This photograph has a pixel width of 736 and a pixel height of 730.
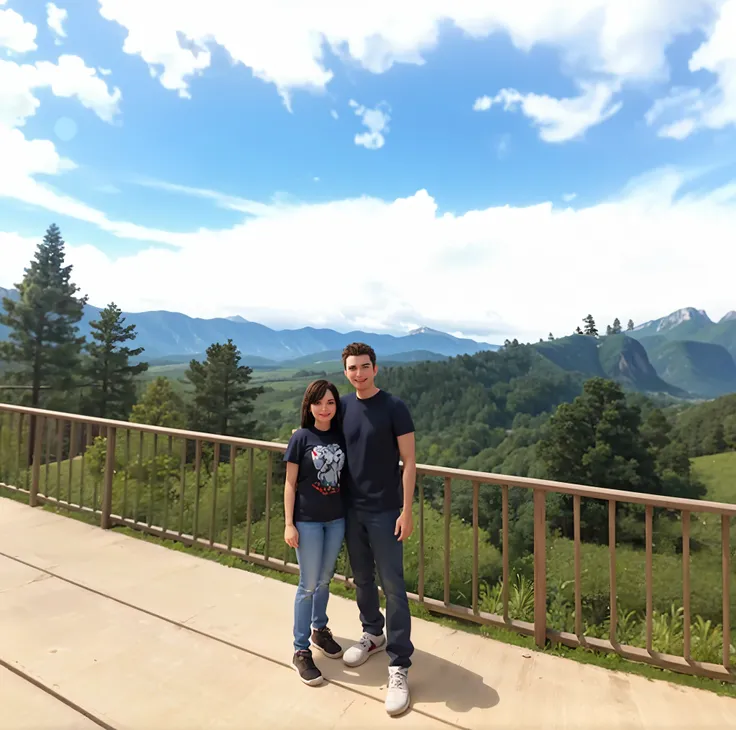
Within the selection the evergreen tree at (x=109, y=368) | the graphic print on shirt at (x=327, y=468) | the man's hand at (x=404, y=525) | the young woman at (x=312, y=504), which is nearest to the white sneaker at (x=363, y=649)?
the young woman at (x=312, y=504)

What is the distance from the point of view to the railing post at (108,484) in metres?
4.22

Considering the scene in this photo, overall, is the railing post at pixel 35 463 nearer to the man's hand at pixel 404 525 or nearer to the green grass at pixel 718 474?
the man's hand at pixel 404 525

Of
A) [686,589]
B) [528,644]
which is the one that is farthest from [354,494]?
[686,589]

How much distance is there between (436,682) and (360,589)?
1.67 feet

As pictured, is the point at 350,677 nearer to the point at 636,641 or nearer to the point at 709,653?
the point at 709,653

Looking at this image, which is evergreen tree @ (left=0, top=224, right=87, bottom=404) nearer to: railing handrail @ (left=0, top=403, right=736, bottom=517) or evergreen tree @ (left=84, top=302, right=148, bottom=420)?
evergreen tree @ (left=84, top=302, right=148, bottom=420)

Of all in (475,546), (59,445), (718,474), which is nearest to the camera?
(475,546)

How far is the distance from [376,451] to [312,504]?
370mm

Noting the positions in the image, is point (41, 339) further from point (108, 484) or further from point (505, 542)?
point (505, 542)

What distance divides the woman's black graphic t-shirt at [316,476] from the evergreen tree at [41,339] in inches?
1363

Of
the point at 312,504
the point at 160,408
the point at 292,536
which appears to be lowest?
the point at 160,408

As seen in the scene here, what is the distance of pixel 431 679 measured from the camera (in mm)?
2266

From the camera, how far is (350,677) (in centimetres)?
225

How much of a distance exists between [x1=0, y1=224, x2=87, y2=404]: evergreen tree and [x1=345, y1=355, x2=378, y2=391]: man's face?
114 ft
